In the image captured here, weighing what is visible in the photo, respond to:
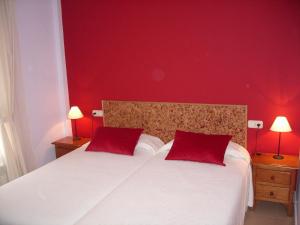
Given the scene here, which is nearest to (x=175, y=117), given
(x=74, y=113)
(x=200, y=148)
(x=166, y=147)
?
(x=166, y=147)

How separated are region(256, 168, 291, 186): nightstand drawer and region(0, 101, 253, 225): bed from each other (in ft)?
0.40

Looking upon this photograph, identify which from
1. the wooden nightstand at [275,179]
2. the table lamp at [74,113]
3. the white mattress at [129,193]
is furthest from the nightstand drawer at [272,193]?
the table lamp at [74,113]

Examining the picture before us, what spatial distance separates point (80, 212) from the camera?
216 centimetres

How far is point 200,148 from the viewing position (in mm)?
3109

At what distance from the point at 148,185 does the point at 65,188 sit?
734 mm

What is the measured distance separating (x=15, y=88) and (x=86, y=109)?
3.38 feet

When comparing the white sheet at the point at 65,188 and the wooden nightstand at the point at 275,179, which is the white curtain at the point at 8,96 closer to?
the white sheet at the point at 65,188

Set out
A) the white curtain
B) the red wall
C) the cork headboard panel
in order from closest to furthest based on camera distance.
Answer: the red wall, the white curtain, the cork headboard panel

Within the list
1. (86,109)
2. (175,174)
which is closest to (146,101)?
(86,109)

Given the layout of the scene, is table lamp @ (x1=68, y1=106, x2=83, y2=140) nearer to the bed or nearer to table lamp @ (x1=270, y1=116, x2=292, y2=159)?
the bed

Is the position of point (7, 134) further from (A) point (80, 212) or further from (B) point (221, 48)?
(B) point (221, 48)

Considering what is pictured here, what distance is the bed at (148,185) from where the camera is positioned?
6.90ft

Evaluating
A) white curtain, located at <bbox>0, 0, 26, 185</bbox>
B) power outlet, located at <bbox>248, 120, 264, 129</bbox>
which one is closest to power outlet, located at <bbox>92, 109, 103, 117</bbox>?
white curtain, located at <bbox>0, 0, 26, 185</bbox>

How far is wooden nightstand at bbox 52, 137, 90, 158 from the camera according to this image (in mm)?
3930
